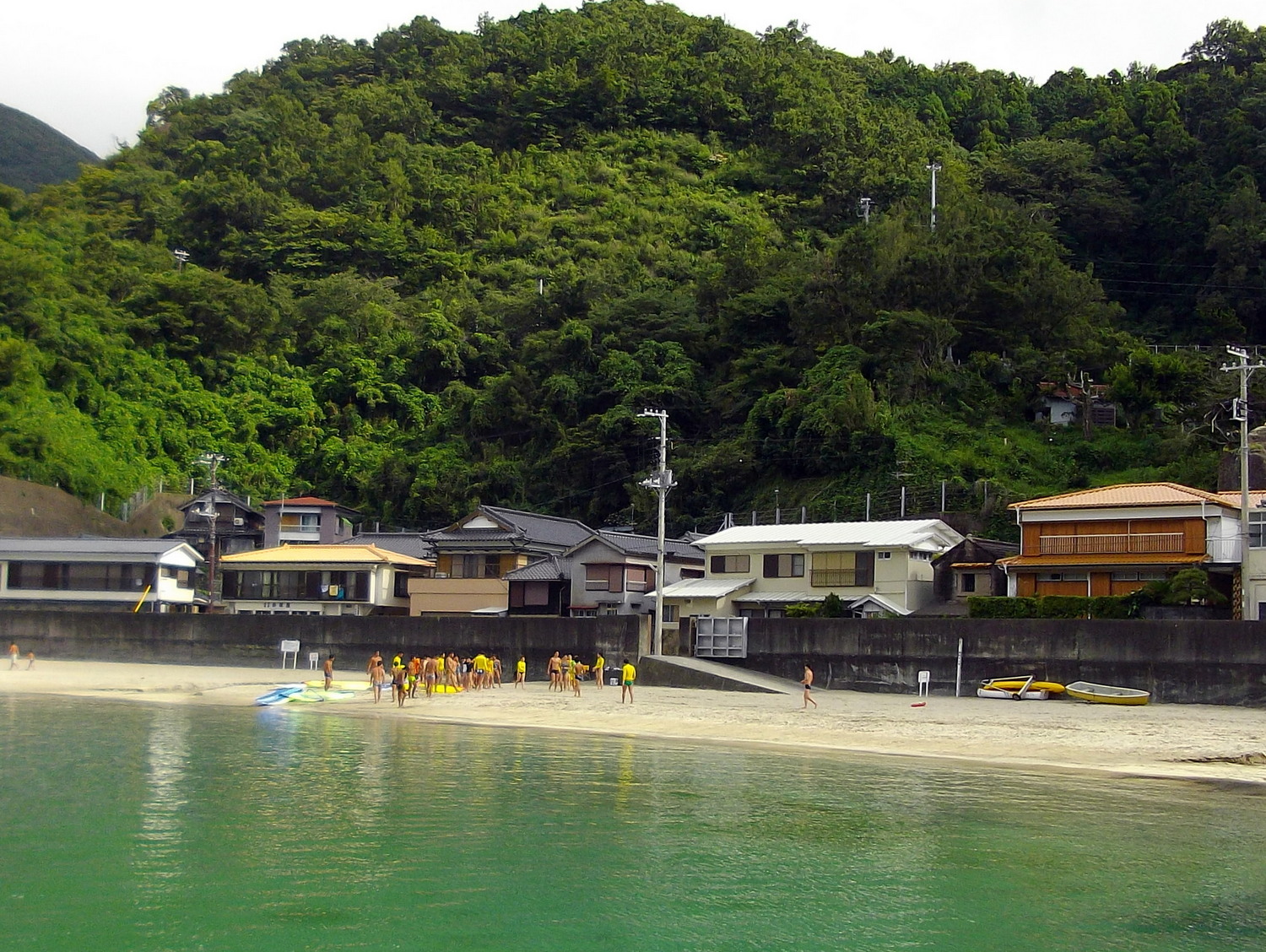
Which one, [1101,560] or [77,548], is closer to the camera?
[1101,560]

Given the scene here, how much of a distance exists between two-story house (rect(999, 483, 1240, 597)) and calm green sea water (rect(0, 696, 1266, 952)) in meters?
17.4

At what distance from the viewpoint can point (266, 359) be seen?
8562 centimetres

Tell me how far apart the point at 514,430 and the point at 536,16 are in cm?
7637

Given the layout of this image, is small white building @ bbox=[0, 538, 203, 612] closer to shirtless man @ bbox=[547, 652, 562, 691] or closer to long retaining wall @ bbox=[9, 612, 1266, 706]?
long retaining wall @ bbox=[9, 612, 1266, 706]

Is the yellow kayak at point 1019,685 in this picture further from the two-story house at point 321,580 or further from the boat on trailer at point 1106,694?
the two-story house at point 321,580

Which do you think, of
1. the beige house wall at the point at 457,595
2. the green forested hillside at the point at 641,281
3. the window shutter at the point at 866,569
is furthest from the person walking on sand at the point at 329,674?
the green forested hillside at the point at 641,281

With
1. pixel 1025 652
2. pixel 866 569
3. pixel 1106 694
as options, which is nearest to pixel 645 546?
pixel 866 569

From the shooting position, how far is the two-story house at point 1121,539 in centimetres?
4053

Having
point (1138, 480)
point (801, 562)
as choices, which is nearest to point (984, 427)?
point (1138, 480)

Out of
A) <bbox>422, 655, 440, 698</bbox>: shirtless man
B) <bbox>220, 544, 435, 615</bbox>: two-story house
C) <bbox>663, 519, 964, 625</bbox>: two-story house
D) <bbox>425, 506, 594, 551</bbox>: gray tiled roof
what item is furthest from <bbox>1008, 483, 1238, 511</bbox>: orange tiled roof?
<bbox>220, 544, 435, 615</bbox>: two-story house

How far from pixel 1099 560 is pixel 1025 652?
8051 mm

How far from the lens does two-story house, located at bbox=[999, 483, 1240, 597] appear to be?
40531 mm

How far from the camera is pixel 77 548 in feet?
178

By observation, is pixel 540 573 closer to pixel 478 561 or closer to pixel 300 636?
pixel 478 561
